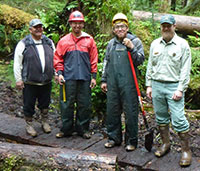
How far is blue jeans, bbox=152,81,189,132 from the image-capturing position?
4367 mm

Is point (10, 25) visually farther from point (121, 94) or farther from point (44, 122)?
point (121, 94)

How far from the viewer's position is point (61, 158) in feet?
13.3

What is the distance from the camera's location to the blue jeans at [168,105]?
172 inches

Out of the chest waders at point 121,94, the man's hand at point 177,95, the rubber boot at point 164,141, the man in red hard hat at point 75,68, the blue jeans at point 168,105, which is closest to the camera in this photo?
the man's hand at point 177,95

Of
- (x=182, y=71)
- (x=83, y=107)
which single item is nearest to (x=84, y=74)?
(x=83, y=107)

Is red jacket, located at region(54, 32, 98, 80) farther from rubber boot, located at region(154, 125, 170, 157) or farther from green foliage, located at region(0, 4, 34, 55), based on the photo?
green foliage, located at region(0, 4, 34, 55)

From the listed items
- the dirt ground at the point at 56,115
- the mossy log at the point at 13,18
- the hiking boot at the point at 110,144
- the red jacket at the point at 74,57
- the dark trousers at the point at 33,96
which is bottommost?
the dirt ground at the point at 56,115

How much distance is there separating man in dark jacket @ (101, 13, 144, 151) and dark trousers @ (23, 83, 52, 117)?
1.39 meters

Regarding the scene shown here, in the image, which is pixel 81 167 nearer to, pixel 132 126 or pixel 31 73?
pixel 132 126

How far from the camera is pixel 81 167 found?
3.91m

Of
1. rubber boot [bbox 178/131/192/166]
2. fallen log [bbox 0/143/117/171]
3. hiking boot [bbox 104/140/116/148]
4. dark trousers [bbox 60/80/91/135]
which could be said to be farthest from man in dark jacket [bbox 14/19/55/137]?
rubber boot [bbox 178/131/192/166]

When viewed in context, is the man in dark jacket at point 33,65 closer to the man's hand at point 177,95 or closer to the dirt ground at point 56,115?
the dirt ground at point 56,115

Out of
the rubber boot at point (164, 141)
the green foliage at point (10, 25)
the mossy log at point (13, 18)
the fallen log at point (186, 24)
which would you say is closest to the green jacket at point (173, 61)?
the rubber boot at point (164, 141)

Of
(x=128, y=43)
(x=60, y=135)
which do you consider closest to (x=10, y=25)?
(x=60, y=135)
